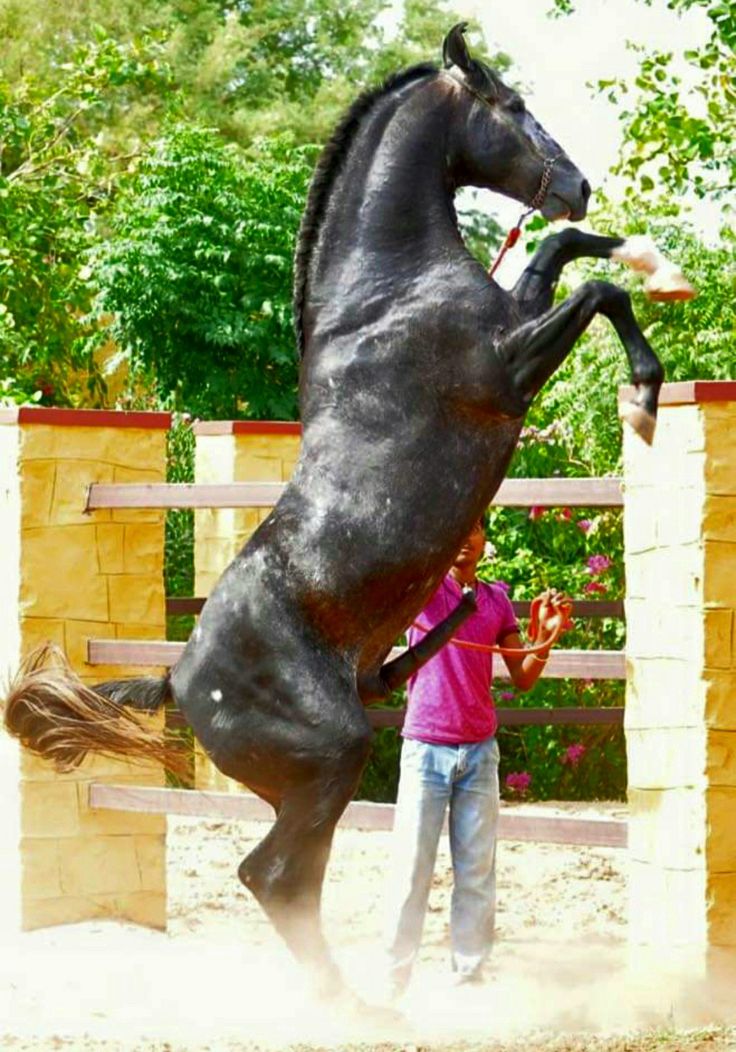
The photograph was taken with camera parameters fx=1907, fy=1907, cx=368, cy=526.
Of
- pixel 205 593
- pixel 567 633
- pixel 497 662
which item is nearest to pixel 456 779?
pixel 497 662

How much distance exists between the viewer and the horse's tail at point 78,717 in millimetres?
5227

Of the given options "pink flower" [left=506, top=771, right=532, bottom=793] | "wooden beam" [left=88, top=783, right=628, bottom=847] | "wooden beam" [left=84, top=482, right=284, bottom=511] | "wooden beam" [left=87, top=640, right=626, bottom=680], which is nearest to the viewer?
"wooden beam" [left=88, top=783, right=628, bottom=847]

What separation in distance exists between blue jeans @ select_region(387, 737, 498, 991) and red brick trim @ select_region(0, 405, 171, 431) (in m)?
2.02

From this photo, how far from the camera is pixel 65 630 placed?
7.32m

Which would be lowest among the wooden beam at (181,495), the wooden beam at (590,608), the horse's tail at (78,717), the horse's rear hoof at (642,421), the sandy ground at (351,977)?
the sandy ground at (351,977)

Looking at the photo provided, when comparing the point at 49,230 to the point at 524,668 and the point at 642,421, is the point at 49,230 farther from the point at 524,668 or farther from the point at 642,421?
the point at 642,421

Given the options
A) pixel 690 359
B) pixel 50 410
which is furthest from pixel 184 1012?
pixel 690 359

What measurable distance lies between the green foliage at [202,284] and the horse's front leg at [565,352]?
1106 centimetres

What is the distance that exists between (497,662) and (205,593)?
436 centimetres

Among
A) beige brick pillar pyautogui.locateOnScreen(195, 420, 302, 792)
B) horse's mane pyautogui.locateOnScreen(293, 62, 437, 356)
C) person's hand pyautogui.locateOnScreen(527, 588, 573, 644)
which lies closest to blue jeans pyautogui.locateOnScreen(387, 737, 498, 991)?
person's hand pyautogui.locateOnScreen(527, 588, 573, 644)

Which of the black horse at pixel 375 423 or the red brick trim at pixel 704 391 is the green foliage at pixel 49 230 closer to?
the red brick trim at pixel 704 391

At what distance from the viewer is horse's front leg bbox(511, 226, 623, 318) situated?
4.60m

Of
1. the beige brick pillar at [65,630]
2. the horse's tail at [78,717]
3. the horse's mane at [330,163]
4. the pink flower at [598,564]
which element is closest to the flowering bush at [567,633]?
the pink flower at [598,564]

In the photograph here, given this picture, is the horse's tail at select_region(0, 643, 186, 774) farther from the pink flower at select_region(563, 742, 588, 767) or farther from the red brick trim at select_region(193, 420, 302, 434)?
the pink flower at select_region(563, 742, 588, 767)
